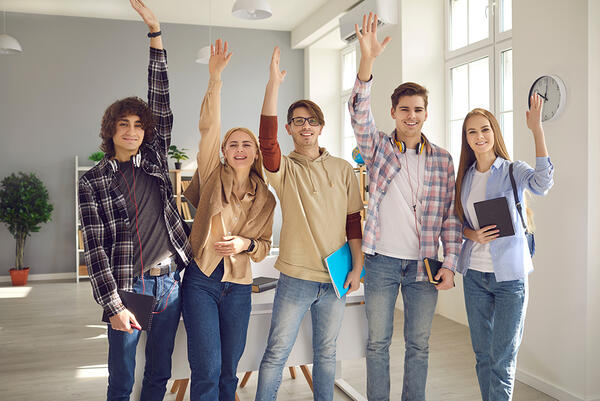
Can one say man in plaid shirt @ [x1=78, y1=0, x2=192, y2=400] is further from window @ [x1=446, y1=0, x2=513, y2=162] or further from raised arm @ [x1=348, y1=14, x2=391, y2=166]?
window @ [x1=446, y1=0, x2=513, y2=162]

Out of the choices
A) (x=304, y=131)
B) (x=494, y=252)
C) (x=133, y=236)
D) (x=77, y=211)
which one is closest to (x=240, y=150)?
(x=304, y=131)

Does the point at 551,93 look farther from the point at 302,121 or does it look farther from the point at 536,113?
the point at 302,121

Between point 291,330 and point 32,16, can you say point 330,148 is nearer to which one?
point 32,16

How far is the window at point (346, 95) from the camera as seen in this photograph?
7.56m

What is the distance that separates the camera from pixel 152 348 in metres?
2.04

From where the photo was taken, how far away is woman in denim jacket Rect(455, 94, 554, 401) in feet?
7.32

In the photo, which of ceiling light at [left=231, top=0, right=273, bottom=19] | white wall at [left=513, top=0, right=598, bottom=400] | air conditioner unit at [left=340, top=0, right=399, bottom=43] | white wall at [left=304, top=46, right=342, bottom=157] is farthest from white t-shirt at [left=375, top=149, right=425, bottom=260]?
white wall at [left=304, top=46, right=342, bottom=157]

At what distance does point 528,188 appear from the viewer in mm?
2293

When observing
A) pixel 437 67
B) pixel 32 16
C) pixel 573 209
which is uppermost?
pixel 32 16

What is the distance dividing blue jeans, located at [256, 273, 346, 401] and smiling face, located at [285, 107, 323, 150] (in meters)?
0.61

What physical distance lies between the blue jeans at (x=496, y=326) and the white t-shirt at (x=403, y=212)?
1.22 feet

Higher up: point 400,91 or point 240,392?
→ point 400,91

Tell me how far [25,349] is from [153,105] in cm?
294

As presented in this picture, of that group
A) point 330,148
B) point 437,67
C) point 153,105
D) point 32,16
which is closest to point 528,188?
point 153,105
